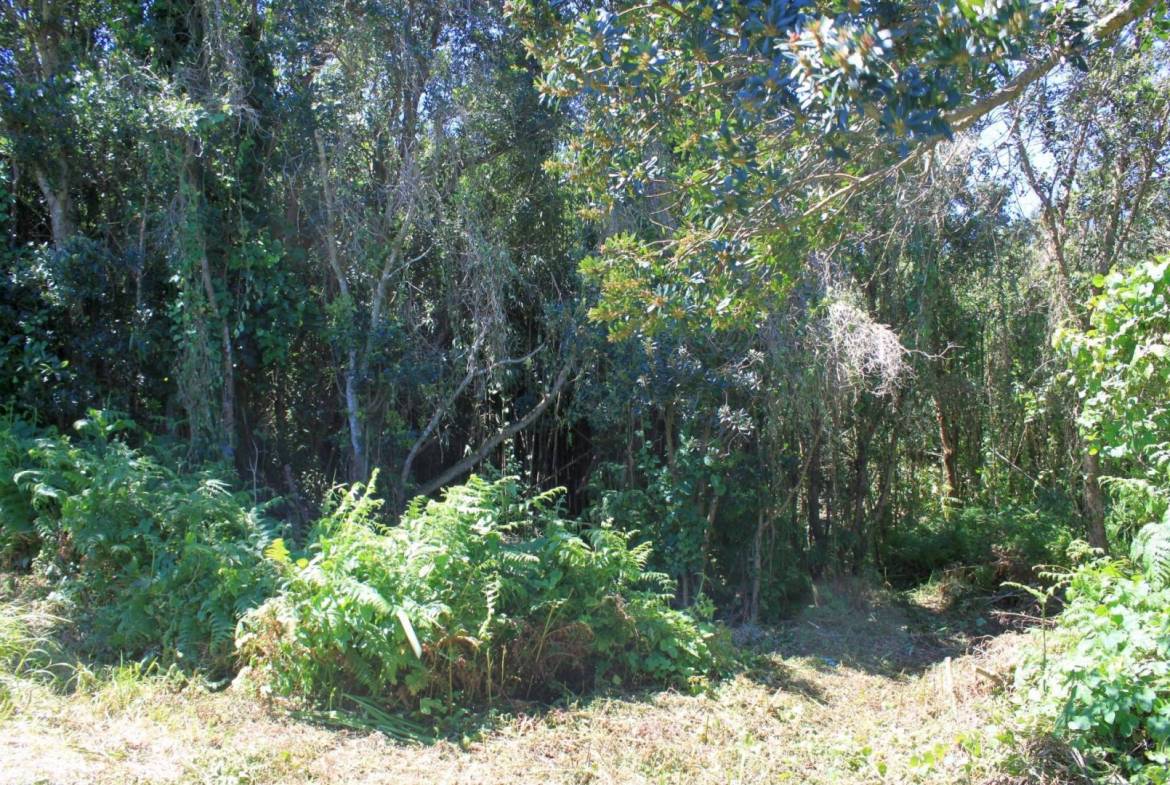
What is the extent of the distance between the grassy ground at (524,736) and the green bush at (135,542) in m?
0.32

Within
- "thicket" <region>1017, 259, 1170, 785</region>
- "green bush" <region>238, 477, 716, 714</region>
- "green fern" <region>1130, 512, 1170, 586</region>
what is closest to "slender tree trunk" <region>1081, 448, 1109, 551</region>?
"thicket" <region>1017, 259, 1170, 785</region>

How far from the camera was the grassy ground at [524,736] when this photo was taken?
14.1 feet

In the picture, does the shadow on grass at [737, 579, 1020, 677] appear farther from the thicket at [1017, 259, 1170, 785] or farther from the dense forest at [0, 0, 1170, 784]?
the thicket at [1017, 259, 1170, 785]

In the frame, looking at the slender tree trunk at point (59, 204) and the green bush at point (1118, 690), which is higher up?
the slender tree trunk at point (59, 204)

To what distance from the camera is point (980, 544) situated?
30.0 ft

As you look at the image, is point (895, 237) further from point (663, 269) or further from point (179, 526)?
point (179, 526)

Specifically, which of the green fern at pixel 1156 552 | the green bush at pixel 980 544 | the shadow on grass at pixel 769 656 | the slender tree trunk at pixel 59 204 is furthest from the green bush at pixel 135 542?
the green bush at pixel 980 544

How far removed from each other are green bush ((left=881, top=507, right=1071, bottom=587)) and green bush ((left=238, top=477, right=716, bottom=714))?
3.97 meters

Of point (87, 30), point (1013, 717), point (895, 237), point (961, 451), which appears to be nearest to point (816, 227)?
point (1013, 717)

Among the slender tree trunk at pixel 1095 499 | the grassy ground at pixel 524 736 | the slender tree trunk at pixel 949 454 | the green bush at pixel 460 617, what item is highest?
the slender tree trunk at pixel 949 454

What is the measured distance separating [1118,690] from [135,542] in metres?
5.71

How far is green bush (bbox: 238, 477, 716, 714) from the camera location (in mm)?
5090

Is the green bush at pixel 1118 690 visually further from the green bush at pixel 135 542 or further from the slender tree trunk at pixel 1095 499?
the green bush at pixel 135 542

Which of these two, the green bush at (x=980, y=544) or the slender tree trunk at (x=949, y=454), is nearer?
the green bush at (x=980, y=544)
